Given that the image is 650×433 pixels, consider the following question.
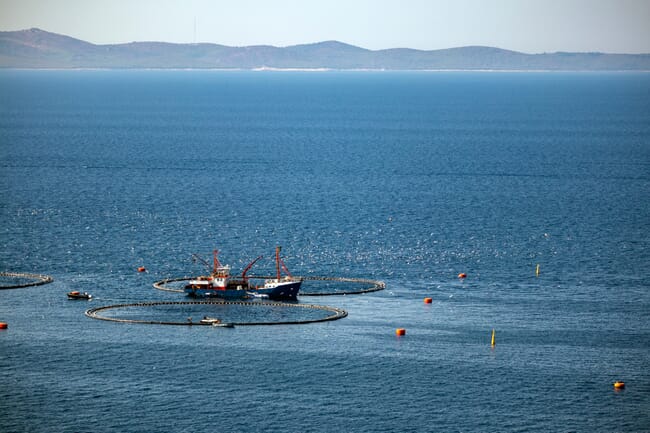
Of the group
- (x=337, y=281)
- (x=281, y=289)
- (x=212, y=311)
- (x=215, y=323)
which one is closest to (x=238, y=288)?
(x=281, y=289)

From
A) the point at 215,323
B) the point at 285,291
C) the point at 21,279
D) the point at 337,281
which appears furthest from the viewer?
the point at 337,281

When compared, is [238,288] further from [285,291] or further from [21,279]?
[21,279]

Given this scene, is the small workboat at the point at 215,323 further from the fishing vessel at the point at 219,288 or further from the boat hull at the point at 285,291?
the boat hull at the point at 285,291

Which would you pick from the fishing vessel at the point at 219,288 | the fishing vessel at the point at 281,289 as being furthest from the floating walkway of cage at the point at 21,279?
the fishing vessel at the point at 281,289

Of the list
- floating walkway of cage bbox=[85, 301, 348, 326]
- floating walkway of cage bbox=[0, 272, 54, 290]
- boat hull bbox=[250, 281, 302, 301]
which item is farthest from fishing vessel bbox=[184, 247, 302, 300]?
floating walkway of cage bbox=[0, 272, 54, 290]

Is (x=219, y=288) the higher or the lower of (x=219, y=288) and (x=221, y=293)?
the higher

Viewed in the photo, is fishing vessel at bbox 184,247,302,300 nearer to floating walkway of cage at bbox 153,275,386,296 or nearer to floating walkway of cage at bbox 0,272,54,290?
floating walkway of cage at bbox 153,275,386,296

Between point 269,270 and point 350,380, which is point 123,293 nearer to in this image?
point 269,270
